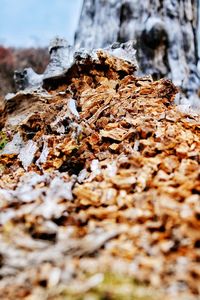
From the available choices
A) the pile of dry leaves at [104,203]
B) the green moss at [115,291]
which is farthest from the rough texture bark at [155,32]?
the green moss at [115,291]

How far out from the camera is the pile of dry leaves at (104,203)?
235cm

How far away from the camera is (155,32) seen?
10.1 m

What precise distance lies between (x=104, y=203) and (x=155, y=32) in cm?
803

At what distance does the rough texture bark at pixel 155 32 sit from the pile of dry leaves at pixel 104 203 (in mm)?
5310

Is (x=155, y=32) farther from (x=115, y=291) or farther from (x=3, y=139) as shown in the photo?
(x=115, y=291)

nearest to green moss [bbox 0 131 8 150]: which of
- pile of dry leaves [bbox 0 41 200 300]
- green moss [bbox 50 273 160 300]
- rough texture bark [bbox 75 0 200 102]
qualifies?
pile of dry leaves [bbox 0 41 200 300]

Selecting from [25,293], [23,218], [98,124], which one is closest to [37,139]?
[98,124]

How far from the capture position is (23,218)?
2762 mm

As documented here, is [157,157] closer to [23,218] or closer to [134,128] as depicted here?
[134,128]

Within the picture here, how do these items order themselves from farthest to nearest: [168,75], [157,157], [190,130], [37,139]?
[168,75] < [37,139] < [190,130] < [157,157]

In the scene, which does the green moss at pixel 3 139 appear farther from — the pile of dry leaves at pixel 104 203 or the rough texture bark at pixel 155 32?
the rough texture bark at pixel 155 32

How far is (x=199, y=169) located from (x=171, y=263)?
95 centimetres

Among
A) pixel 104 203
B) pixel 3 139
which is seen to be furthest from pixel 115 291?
pixel 3 139

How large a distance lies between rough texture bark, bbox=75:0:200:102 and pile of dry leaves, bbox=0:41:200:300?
17.4ft
